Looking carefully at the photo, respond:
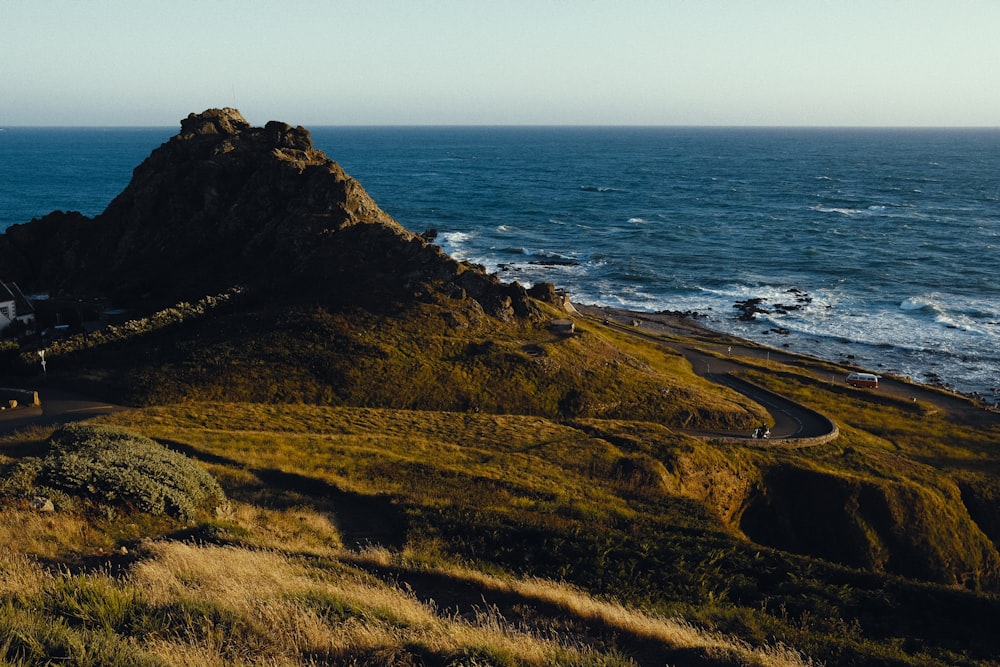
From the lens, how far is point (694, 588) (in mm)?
19250

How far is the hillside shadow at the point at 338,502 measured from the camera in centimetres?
2153

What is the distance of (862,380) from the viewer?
2694 inches

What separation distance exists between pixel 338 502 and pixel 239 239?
4035 centimetres

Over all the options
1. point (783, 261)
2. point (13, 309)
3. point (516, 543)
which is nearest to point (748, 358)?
point (516, 543)

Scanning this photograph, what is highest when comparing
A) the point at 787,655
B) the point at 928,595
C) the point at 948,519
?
the point at 787,655

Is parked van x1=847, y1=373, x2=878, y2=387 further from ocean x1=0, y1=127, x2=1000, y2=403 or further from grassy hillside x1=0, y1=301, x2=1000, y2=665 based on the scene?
ocean x1=0, y1=127, x2=1000, y2=403

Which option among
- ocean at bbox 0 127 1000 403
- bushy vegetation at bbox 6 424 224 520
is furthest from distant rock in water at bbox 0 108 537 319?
ocean at bbox 0 127 1000 403

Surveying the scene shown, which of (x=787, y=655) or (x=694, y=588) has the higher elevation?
(x=787, y=655)

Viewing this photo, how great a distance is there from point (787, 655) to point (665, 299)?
316ft

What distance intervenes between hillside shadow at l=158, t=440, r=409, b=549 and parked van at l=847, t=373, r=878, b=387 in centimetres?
5968

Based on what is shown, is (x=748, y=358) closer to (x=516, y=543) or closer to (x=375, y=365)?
(x=375, y=365)

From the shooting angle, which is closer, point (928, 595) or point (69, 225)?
point (928, 595)

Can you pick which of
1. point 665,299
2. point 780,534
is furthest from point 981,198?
point 780,534

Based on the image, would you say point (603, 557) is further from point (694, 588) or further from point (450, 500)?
point (450, 500)
